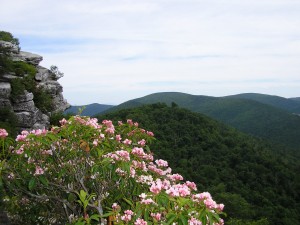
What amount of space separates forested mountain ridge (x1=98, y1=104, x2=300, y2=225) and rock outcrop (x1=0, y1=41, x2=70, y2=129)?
1246 inches

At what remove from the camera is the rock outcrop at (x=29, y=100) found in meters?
14.8

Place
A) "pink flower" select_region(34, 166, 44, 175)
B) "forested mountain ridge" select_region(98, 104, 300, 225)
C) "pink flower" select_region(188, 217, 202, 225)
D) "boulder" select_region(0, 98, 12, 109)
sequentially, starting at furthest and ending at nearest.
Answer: "forested mountain ridge" select_region(98, 104, 300, 225), "boulder" select_region(0, 98, 12, 109), "pink flower" select_region(34, 166, 44, 175), "pink flower" select_region(188, 217, 202, 225)

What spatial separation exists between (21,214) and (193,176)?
48653mm

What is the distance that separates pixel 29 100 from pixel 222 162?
1934 inches

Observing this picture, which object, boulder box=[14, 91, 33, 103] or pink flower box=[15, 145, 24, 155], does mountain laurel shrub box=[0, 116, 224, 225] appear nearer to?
pink flower box=[15, 145, 24, 155]

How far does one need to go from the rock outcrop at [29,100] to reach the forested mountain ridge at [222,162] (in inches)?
1246

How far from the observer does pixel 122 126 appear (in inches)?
268

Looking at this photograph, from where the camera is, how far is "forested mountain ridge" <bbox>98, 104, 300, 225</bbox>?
52.6m

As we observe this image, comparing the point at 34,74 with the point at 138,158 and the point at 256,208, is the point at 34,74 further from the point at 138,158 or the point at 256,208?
the point at 256,208

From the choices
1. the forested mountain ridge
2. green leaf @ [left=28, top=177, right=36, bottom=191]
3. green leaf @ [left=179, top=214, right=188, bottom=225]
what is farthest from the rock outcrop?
the forested mountain ridge

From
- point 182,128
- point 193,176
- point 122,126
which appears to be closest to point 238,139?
point 182,128

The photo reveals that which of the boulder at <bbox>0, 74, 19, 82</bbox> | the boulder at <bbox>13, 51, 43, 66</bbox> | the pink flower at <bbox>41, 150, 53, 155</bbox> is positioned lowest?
the pink flower at <bbox>41, 150, 53, 155</bbox>

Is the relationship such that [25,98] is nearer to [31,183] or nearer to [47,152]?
[47,152]

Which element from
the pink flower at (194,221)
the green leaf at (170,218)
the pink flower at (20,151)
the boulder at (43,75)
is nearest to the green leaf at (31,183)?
the pink flower at (20,151)
